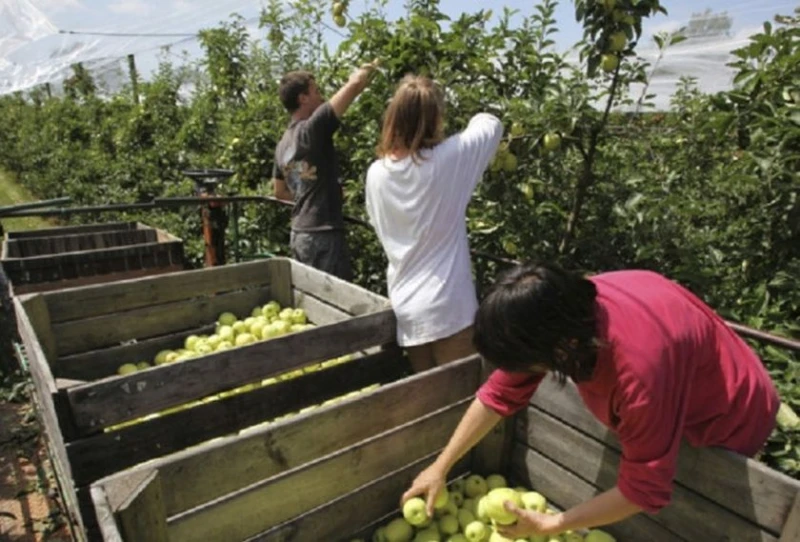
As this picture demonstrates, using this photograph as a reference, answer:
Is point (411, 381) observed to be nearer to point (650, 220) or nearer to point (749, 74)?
point (650, 220)

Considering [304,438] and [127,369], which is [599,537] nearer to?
[304,438]

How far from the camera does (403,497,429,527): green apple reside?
1.85m

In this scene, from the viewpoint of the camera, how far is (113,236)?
3.98 meters

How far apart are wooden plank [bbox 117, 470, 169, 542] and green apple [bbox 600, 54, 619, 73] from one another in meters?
2.36

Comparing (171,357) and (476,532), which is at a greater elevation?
(171,357)

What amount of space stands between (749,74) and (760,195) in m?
0.50

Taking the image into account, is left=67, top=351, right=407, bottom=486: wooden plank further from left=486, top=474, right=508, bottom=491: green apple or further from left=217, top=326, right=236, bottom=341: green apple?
left=217, top=326, right=236, bottom=341: green apple

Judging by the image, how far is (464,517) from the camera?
2.00 meters

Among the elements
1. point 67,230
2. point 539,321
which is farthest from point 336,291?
point 67,230

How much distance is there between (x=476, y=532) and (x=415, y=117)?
151cm

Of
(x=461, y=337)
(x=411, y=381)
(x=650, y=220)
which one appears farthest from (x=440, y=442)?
(x=650, y=220)

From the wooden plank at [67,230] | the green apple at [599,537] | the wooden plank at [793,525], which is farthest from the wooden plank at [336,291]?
the wooden plank at [67,230]

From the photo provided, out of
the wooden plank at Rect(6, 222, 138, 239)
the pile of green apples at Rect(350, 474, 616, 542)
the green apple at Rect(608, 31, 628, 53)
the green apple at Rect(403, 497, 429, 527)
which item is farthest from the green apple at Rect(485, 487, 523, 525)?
the wooden plank at Rect(6, 222, 138, 239)

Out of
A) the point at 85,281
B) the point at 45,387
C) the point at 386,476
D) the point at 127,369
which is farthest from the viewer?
the point at 85,281
